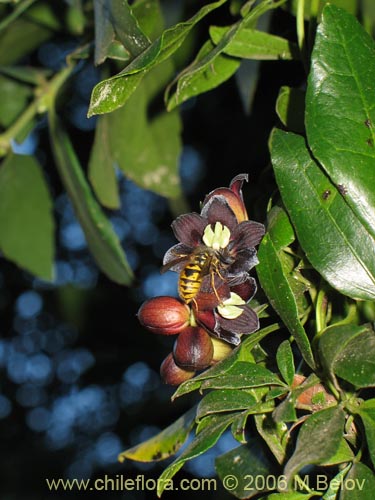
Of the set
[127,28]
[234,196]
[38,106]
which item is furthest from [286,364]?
[38,106]

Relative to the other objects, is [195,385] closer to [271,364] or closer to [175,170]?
[271,364]

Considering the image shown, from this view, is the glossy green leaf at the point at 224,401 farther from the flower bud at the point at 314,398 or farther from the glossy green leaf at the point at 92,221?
the glossy green leaf at the point at 92,221

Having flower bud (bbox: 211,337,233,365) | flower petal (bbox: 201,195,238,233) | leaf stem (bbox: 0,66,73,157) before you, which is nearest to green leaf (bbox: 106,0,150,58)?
flower petal (bbox: 201,195,238,233)

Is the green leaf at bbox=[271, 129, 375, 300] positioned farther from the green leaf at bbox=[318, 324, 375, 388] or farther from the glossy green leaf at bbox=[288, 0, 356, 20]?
the glossy green leaf at bbox=[288, 0, 356, 20]

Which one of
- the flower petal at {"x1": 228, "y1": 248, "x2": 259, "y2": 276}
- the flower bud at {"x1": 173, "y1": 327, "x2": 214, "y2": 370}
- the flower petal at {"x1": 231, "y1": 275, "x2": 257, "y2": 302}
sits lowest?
the flower bud at {"x1": 173, "y1": 327, "x2": 214, "y2": 370}

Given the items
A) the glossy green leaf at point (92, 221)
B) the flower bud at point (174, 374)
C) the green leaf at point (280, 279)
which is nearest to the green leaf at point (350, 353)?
the green leaf at point (280, 279)

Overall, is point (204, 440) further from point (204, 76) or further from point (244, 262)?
point (204, 76)
